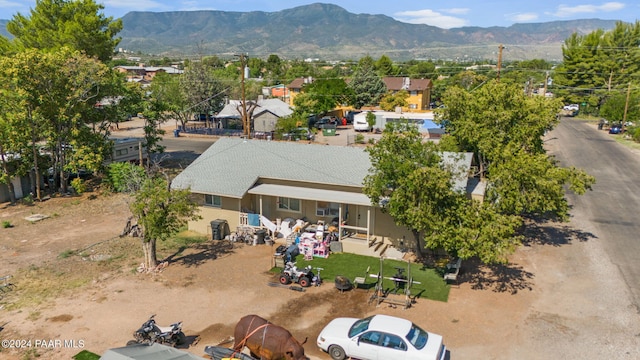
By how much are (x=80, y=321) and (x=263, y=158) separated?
13.4 m

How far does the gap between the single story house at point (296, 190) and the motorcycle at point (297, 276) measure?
398 centimetres

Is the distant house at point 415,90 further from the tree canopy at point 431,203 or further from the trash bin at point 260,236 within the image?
the tree canopy at point 431,203

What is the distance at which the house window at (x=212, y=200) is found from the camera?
85.3 ft

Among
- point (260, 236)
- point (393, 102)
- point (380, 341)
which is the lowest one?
point (260, 236)

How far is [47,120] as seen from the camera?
3172 centimetres

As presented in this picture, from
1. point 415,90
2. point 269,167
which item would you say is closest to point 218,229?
point 269,167

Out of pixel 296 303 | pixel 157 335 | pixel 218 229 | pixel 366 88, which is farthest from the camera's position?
pixel 366 88

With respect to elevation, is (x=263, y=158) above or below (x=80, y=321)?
above

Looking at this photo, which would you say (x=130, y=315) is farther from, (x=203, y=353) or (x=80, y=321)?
(x=203, y=353)

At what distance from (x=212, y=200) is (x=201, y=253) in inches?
150

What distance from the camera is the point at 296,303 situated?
18094 millimetres

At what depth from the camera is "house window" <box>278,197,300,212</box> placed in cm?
2562

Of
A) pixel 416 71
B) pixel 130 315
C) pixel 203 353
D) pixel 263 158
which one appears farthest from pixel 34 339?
pixel 416 71

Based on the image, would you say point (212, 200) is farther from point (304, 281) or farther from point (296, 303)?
point (296, 303)
